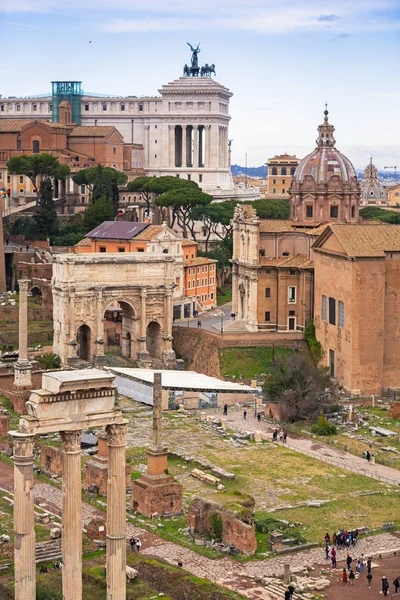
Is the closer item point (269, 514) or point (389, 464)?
point (269, 514)

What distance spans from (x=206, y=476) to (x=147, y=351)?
91.5 ft

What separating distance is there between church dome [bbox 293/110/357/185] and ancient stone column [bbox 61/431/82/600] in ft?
176

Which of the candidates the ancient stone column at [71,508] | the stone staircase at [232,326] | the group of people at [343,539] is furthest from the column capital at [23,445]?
the stone staircase at [232,326]

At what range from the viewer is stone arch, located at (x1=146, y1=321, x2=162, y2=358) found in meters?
78.5

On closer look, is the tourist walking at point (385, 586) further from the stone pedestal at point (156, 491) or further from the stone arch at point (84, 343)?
the stone arch at point (84, 343)

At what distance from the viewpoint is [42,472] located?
5122 centimetres

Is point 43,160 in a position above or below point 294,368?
above

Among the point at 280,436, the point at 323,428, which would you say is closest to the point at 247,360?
the point at 323,428

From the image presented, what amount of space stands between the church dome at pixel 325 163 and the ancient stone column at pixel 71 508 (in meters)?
53.6

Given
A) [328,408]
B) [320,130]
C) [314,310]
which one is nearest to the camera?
[328,408]

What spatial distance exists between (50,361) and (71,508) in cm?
4070

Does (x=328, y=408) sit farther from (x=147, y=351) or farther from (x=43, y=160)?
(x=43, y=160)

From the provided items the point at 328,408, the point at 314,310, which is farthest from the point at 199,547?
the point at 314,310

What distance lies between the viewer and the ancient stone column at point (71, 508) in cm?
3150
